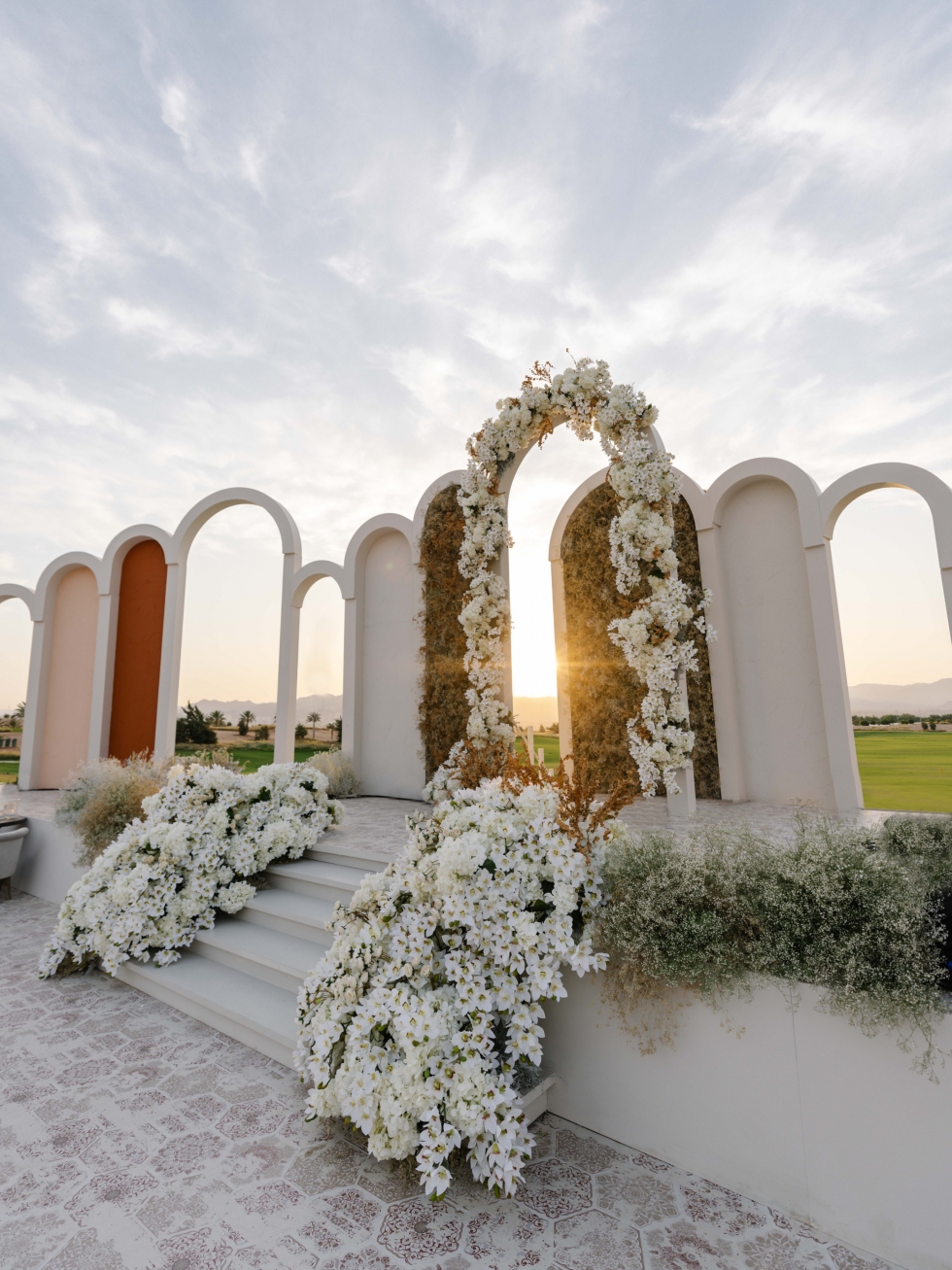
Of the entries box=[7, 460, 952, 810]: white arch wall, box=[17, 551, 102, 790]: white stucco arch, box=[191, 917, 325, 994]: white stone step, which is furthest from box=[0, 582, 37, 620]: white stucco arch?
box=[191, 917, 325, 994]: white stone step

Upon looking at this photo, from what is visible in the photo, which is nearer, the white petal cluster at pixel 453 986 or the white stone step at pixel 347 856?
the white petal cluster at pixel 453 986

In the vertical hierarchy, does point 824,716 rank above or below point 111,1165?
above

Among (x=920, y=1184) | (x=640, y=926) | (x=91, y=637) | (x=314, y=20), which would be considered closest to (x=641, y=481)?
(x=640, y=926)

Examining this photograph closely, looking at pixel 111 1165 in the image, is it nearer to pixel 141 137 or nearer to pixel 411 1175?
pixel 411 1175

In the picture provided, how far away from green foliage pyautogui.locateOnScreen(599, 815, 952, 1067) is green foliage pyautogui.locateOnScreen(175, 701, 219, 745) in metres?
16.3

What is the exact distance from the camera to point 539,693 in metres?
7.25

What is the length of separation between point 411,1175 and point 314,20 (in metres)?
8.13

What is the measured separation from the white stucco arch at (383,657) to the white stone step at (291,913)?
10.5 ft

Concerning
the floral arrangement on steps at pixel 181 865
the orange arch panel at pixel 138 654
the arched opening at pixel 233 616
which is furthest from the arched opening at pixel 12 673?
the floral arrangement on steps at pixel 181 865

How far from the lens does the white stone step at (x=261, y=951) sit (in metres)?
3.43

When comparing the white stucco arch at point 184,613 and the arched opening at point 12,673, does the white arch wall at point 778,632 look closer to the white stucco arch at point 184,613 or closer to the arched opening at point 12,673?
the white stucco arch at point 184,613

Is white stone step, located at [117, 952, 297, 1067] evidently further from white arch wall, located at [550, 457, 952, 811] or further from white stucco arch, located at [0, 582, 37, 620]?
white stucco arch, located at [0, 582, 37, 620]

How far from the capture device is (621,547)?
17.2 ft

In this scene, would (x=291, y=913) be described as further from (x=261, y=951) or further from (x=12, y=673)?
(x=12, y=673)
